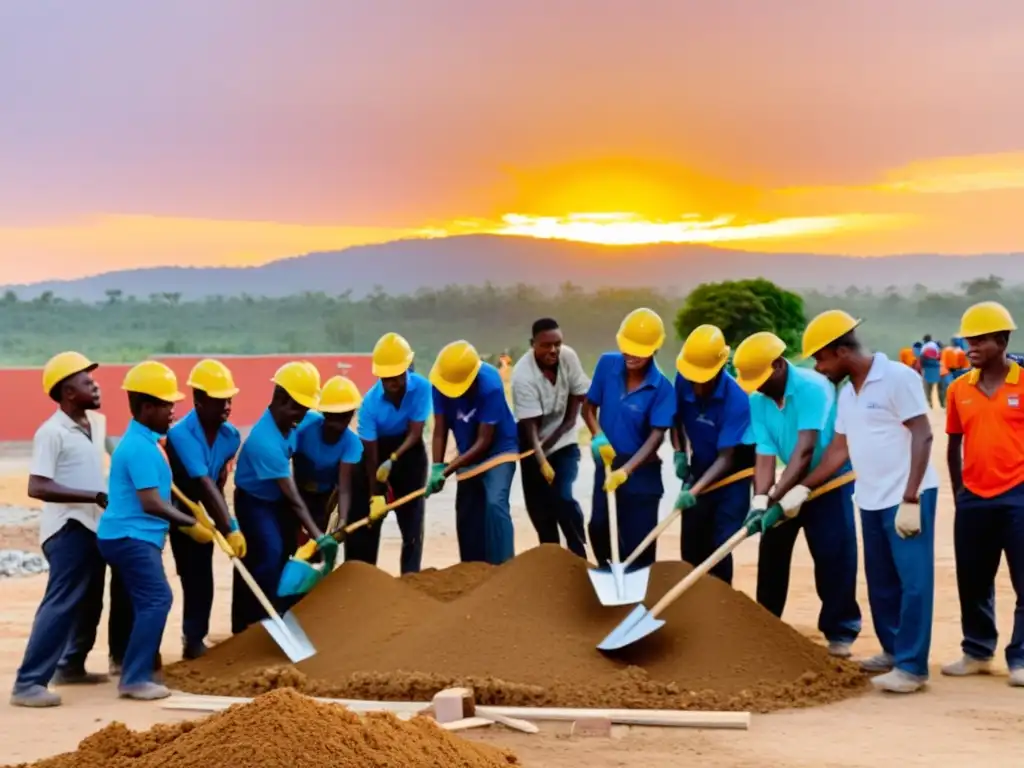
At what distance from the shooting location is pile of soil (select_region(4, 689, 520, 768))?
5.16 metres

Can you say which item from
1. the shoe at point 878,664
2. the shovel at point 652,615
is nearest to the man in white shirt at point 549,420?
the shovel at point 652,615

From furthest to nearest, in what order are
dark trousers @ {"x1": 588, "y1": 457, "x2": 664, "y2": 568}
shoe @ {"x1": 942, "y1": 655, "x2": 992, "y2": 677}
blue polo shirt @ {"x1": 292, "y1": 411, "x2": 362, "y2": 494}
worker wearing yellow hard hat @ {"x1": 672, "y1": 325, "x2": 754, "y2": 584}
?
blue polo shirt @ {"x1": 292, "y1": 411, "x2": 362, "y2": 494}, dark trousers @ {"x1": 588, "y1": 457, "x2": 664, "y2": 568}, worker wearing yellow hard hat @ {"x1": 672, "y1": 325, "x2": 754, "y2": 584}, shoe @ {"x1": 942, "y1": 655, "x2": 992, "y2": 677}

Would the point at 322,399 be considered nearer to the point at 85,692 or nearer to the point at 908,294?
the point at 85,692

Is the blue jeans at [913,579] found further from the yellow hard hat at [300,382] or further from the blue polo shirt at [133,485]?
the blue polo shirt at [133,485]

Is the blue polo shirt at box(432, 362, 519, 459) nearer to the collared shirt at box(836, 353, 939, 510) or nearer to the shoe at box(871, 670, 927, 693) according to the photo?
the collared shirt at box(836, 353, 939, 510)

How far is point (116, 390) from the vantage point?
29.6 m

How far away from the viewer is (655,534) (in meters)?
8.69

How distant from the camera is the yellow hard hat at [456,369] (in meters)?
9.46

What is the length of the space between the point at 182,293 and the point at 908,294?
1932 inches

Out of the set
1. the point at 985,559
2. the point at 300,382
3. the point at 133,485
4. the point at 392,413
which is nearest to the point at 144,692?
the point at 133,485

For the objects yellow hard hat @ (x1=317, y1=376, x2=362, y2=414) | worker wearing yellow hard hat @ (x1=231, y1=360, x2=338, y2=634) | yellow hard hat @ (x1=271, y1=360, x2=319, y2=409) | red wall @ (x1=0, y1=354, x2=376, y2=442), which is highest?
yellow hard hat @ (x1=271, y1=360, x2=319, y2=409)

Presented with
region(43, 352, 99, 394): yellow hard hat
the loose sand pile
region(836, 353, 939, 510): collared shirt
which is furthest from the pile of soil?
region(836, 353, 939, 510): collared shirt

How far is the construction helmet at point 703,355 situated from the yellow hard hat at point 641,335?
22 cm

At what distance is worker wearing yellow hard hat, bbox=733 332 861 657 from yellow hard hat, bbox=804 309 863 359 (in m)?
0.63
